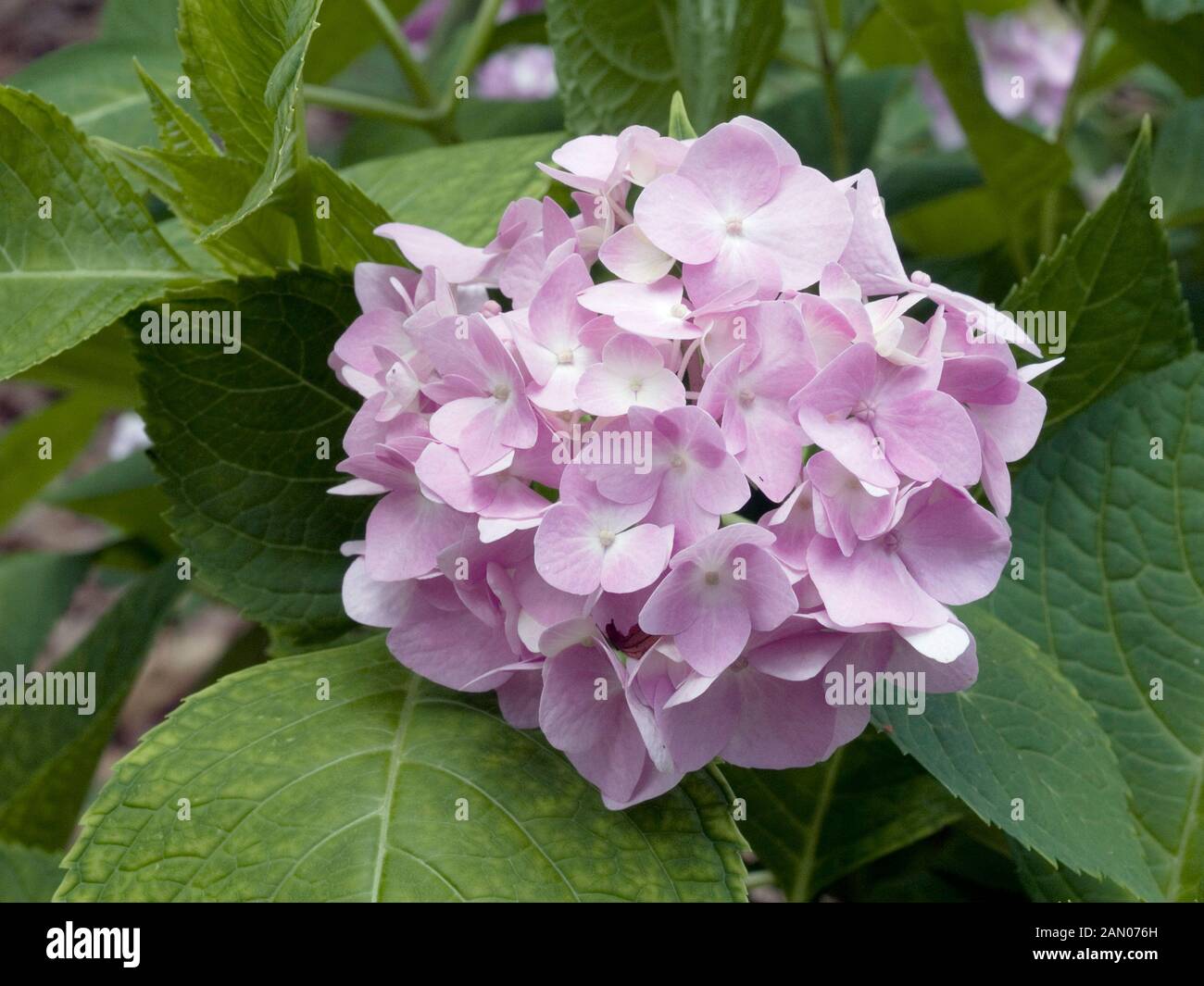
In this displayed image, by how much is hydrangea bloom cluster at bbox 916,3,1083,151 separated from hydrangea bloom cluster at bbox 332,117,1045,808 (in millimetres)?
1028

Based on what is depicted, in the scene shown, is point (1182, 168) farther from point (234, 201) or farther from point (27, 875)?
point (27, 875)

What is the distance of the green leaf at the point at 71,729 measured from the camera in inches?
36.7

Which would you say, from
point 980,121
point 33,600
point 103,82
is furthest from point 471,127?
point 33,600

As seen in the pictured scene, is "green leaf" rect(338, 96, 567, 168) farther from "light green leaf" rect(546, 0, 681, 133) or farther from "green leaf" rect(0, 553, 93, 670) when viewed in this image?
"green leaf" rect(0, 553, 93, 670)

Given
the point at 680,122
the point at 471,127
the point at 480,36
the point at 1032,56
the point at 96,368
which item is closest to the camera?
the point at 680,122

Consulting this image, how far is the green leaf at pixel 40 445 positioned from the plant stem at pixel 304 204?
0.62 m

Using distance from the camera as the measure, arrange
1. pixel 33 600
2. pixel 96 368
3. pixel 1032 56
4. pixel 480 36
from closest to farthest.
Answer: pixel 96 368, pixel 480 36, pixel 33 600, pixel 1032 56

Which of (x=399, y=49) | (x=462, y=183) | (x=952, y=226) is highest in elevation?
(x=399, y=49)

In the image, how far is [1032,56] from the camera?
1.48 meters

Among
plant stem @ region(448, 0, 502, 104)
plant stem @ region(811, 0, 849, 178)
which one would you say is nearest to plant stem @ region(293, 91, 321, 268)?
plant stem @ region(448, 0, 502, 104)

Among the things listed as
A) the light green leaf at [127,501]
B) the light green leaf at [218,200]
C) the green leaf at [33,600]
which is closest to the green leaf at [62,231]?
the light green leaf at [218,200]

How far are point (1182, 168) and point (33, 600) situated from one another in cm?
118

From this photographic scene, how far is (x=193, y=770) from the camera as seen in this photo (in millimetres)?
536

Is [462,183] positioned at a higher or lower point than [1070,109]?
lower
